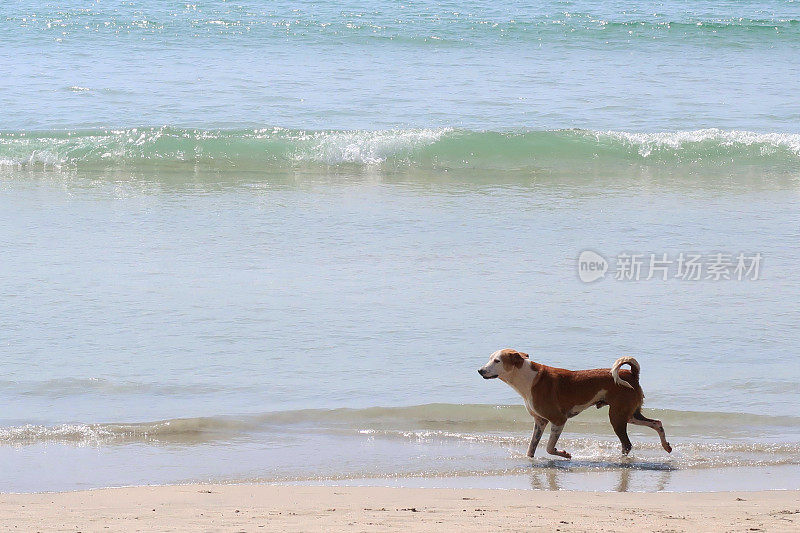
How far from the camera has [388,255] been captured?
1000cm

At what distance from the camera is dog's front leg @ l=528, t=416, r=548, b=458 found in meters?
6.13

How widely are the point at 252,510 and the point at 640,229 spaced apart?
708 cm

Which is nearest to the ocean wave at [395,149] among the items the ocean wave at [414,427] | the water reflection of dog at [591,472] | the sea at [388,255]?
the sea at [388,255]

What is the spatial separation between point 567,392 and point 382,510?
1.62 m

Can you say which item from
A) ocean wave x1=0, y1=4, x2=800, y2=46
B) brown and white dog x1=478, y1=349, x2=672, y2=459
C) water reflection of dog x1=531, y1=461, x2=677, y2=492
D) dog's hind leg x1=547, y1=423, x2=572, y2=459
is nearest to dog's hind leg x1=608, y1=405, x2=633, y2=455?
brown and white dog x1=478, y1=349, x2=672, y2=459

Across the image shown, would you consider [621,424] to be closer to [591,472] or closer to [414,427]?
[591,472]

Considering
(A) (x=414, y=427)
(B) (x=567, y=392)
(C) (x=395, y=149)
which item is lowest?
(A) (x=414, y=427)

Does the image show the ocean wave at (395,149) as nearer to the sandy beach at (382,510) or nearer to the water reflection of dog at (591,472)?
the water reflection of dog at (591,472)

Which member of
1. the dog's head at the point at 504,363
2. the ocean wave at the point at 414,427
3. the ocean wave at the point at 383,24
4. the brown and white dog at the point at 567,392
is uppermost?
the ocean wave at the point at 383,24

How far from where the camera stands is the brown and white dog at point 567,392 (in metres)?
6.08

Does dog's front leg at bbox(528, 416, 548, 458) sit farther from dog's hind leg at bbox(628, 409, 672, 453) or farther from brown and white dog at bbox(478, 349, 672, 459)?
dog's hind leg at bbox(628, 409, 672, 453)

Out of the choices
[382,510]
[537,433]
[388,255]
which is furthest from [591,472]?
[388,255]

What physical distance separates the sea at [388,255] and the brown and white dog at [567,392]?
17 cm

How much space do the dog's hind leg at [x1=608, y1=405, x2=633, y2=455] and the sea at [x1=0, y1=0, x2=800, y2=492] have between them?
8 cm
